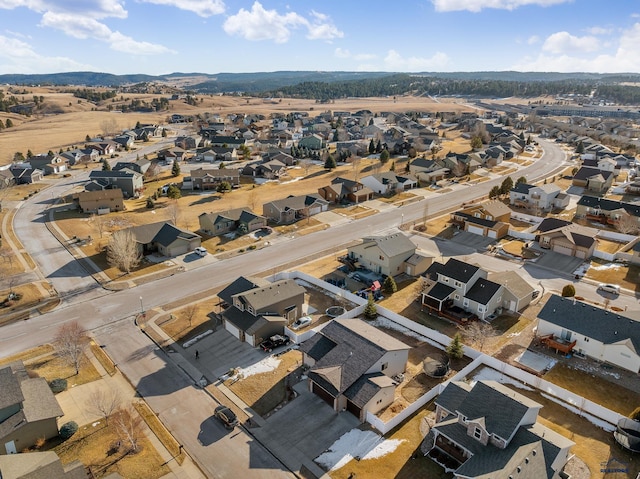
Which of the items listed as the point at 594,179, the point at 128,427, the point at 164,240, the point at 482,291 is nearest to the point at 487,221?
the point at 482,291

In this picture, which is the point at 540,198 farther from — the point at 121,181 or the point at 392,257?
the point at 121,181

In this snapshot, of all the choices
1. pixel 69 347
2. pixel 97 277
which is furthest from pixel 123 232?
pixel 69 347

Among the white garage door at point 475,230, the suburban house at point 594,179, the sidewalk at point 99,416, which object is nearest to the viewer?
the sidewalk at point 99,416

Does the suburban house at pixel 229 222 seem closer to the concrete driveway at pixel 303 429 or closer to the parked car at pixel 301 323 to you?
the parked car at pixel 301 323

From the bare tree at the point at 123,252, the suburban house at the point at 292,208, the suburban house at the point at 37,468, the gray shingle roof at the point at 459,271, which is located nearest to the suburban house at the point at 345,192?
the suburban house at the point at 292,208

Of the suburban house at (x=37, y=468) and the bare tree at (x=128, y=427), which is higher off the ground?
the suburban house at (x=37, y=468)

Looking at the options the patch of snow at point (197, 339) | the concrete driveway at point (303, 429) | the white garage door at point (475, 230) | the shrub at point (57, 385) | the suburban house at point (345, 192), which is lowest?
the concrete driveway at point (303, 429)

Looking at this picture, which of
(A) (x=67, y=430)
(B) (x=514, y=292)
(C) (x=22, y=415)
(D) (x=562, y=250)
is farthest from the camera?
(D) (x=562, y=250)
